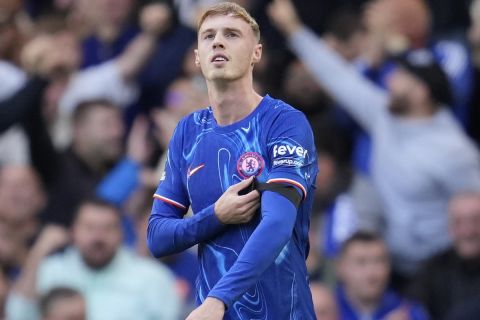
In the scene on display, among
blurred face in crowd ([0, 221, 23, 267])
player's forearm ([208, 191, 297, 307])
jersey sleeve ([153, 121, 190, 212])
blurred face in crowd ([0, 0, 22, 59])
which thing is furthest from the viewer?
blurred face in crowd ([0, 0, 22, 59])

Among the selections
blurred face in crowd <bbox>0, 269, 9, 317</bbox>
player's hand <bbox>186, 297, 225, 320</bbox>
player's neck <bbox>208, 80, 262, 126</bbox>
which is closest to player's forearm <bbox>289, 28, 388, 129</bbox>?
blurred face in crowd <bbox>0, 269, 9, 317</bbox>

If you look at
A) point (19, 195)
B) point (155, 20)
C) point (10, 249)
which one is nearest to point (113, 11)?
point (155, 20)

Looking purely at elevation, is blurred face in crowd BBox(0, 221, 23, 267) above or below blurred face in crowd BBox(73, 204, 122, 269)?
below

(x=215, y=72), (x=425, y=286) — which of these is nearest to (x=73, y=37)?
(x=425, y=286)

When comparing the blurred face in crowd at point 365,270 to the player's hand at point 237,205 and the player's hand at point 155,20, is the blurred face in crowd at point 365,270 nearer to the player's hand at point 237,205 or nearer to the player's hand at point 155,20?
the player's hand at point 155,20

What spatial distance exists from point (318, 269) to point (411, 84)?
147cm

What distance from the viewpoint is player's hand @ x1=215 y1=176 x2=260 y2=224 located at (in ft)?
16.4

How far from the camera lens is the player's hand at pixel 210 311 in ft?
15.4

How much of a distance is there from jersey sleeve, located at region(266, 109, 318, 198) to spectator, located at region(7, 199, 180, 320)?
363cm

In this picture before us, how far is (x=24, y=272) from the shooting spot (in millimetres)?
9094

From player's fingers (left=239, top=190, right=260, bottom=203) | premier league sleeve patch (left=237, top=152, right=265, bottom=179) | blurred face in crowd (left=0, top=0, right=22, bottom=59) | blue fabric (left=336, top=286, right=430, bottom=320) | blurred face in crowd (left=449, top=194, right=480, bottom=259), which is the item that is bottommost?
blue fabric (left=336, top=286, right=430, bottom=320)

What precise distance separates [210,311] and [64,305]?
359 centimetres

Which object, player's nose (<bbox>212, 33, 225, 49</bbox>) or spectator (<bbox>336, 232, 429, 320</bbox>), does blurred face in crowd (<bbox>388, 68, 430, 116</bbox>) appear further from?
player's nose (<bbox>212, 33, 225, 49</bbox>)

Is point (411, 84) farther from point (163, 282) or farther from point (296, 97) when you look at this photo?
point (163, 282)
